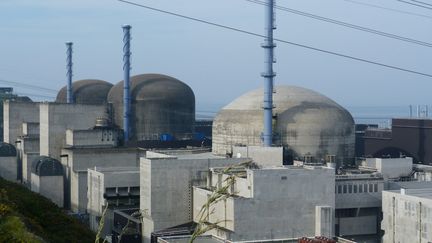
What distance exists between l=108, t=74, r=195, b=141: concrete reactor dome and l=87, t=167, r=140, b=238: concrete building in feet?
39.0

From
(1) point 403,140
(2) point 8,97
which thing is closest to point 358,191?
(1) point 403,140

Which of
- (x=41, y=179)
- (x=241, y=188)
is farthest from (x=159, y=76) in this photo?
(x=241, y=188)

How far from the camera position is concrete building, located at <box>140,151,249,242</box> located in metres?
36.1

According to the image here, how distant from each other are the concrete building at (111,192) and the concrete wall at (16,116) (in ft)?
75.7

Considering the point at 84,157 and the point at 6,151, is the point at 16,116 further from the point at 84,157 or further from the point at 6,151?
the point at 84,157

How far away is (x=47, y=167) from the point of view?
4775 centimetres

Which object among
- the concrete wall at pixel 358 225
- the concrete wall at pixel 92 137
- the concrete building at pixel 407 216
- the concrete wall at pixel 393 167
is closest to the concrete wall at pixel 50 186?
the concrete wall at pixel 92 137

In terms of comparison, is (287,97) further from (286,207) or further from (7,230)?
(7,230)

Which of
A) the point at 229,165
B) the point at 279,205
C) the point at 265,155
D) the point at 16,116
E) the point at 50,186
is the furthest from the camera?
the point at 16,116

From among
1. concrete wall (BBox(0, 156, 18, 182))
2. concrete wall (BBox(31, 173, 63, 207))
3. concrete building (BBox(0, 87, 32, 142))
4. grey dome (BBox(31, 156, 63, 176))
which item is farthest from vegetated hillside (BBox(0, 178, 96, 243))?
concrete building (BBox(0, 87, 32, 142))

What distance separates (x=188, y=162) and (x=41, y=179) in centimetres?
1510

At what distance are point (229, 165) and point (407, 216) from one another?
14406 mm

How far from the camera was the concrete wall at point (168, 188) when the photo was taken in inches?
1421

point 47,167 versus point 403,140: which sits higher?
point 403,140
